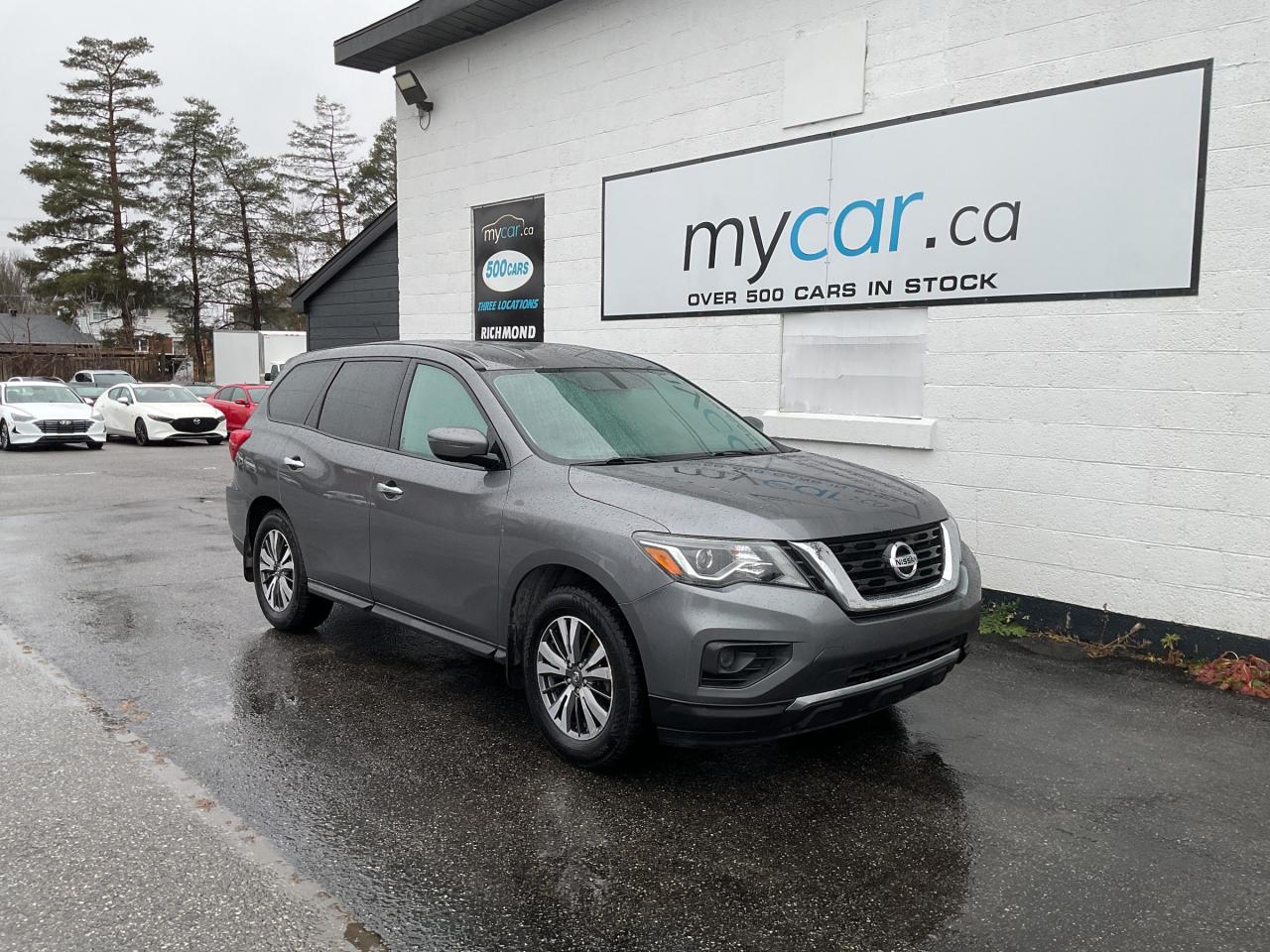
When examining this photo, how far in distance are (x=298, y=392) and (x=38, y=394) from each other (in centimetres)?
1919

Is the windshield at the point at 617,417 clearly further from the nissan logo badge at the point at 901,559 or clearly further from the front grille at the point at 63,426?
the front grille at the point at 63,426

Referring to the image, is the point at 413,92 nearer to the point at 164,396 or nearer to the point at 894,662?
the point at 894,662

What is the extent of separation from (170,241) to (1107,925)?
181 ft

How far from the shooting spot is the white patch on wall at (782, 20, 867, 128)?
732 centimetres

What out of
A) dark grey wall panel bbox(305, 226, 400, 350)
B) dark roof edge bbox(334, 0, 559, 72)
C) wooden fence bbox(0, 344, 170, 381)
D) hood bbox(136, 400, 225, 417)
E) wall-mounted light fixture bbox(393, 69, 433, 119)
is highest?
dark roof edge bbox(334, 0, 559, 72)

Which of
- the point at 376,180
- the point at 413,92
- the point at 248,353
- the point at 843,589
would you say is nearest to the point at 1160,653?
the point at 843,589

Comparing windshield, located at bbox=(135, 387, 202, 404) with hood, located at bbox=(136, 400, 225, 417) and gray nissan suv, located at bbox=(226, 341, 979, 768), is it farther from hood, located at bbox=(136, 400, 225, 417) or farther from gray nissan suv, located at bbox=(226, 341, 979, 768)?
gray nissan suv, located at bbox=(226, 341, 979, 768)

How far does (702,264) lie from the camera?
8.55 m

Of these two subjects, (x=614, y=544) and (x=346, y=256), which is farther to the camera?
(x=346, y=256)

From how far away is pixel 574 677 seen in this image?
4195 mm

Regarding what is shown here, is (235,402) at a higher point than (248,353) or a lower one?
lower

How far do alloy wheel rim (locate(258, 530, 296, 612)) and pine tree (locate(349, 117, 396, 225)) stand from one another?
45.9m

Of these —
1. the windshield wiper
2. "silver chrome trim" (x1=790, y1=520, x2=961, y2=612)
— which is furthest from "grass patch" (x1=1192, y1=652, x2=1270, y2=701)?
the windshield wiper

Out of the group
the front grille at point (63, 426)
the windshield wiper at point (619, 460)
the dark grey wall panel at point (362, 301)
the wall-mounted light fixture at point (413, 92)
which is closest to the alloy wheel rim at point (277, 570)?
the windshield wiper at point (619, 460)
